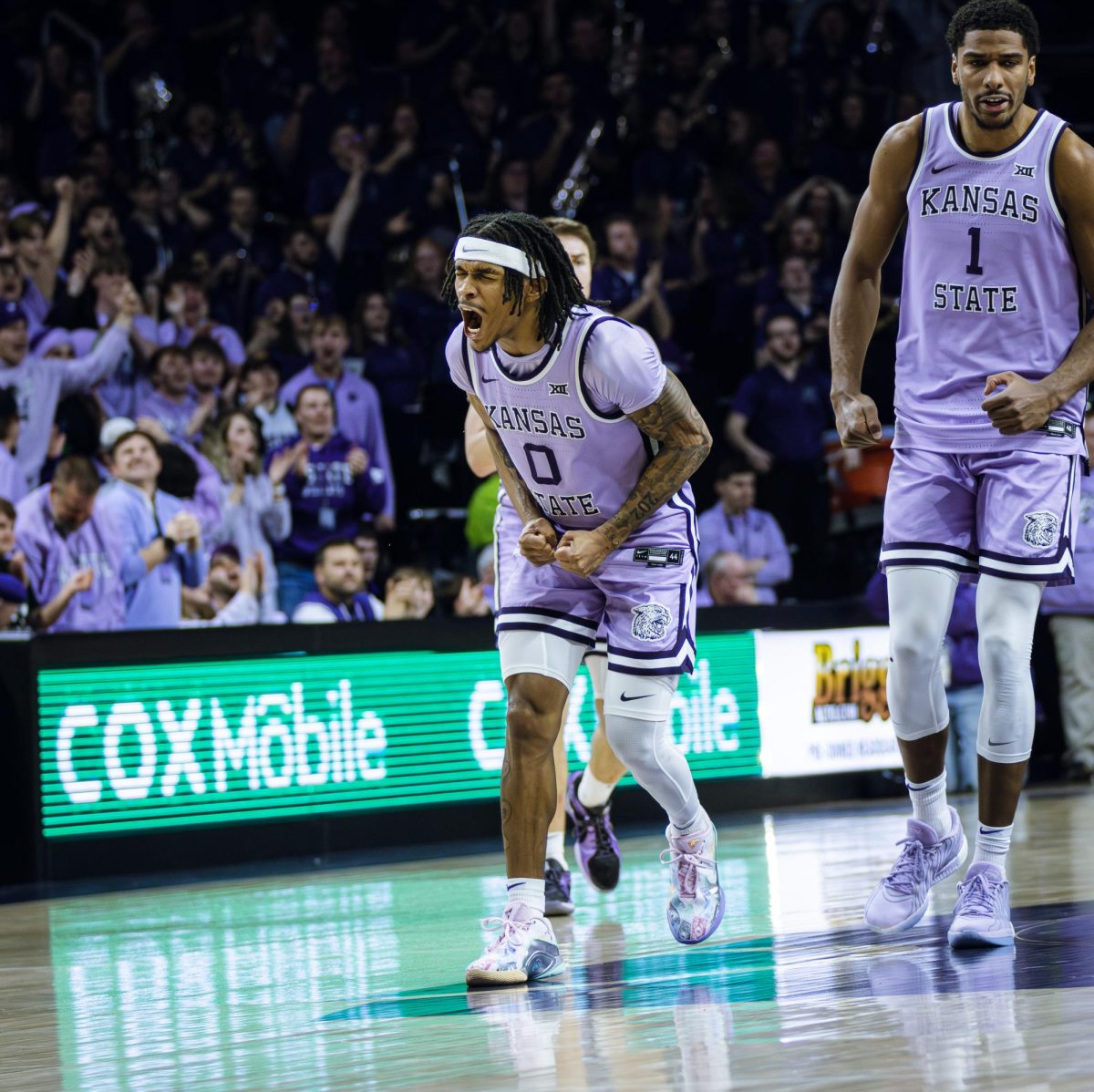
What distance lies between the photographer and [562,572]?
5.02 metres

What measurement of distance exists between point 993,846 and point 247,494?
19.8 feet

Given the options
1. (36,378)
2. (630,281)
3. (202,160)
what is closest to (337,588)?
(36,378)

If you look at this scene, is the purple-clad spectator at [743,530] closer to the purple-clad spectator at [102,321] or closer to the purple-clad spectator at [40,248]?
the purple-clad spectator at [102,321]

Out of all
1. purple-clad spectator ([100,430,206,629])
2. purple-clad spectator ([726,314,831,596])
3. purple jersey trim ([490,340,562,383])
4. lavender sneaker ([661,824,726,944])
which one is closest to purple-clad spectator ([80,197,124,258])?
purple-clad spectator ([100,430,206,629])

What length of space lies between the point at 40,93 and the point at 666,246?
173 inches

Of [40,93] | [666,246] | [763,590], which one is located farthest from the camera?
[666,246]

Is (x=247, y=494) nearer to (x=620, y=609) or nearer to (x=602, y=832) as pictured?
(x=602, y=832)

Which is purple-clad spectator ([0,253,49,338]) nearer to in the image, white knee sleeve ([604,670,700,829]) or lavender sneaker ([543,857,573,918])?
lavender sneaker ([543,857,573,918])

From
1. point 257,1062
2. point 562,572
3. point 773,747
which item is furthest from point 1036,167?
point 773,747

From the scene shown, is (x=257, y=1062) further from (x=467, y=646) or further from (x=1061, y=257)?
(x=467, y=646)

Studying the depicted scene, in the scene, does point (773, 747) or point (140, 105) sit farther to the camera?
point (140, 105)

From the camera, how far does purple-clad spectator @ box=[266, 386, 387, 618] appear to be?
1027 centimetres

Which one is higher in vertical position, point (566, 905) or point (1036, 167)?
point (1036, 167)

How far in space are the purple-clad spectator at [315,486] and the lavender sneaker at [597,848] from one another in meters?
3.87
